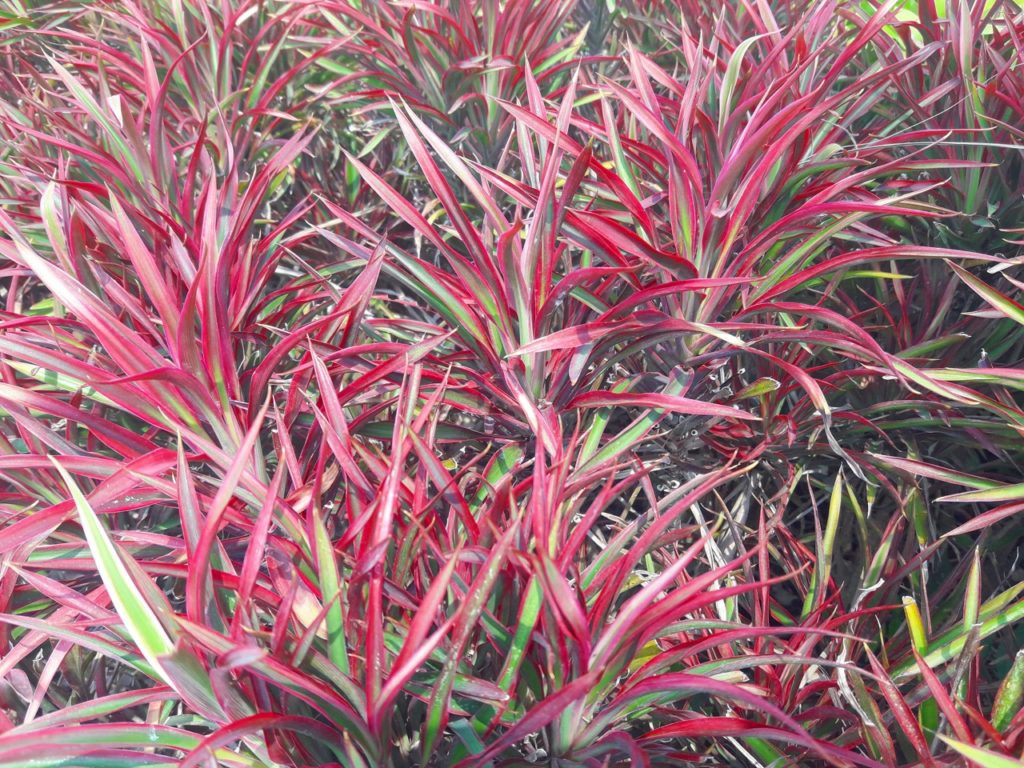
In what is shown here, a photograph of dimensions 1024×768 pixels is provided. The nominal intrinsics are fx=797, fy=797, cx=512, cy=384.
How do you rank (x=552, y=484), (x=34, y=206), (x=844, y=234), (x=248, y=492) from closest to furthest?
(x=552, y=484) → (x=248, y=492) → (x=844, y=234) → (x=34, y=206)

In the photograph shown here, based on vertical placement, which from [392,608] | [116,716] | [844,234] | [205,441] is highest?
[844,234]

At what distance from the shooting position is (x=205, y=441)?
818 millimetres

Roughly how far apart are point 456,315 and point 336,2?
0.82m

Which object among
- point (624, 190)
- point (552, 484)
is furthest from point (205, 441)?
point (624, 190)

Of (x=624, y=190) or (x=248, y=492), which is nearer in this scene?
(x=248, y=492)

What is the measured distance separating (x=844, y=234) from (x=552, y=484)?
574 mm

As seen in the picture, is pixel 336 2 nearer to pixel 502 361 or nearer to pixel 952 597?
pixel 502 361

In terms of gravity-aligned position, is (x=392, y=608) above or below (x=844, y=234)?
below

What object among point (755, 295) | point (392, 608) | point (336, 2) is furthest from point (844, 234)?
point (336, 2)

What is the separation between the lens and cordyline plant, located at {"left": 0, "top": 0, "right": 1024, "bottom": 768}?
64 cm

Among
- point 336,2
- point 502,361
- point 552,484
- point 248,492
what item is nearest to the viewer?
point 552,484

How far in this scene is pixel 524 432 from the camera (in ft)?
3.10

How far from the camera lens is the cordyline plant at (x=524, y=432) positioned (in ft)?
2.09

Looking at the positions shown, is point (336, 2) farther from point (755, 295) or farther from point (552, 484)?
point (552, 484)
